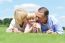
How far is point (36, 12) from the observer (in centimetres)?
700

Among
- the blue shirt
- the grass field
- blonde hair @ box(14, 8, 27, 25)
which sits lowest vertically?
the grass field

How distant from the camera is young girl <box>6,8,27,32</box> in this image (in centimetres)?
683

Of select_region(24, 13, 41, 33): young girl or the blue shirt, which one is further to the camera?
the blue shirt

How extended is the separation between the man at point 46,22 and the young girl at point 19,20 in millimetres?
445

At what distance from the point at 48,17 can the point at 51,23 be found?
21 centimetres

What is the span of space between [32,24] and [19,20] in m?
0.41

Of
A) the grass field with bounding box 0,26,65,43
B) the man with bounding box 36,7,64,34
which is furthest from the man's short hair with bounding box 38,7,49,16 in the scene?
the grass field with bounding box 0,26,65,43

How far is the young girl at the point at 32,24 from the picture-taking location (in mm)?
6836

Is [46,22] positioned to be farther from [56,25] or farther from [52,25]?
[56,25]

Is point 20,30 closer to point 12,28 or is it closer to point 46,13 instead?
point 12,28

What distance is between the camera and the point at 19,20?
688 cm

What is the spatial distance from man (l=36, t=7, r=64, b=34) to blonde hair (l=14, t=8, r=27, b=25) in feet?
1.37

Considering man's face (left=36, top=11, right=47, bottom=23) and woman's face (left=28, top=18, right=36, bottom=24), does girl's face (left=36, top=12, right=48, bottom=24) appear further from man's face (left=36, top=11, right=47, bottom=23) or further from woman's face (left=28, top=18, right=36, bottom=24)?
woman's face (left=28, top=18, right=36, bottom=24)

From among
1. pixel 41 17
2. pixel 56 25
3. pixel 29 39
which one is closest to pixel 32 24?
pixel 41 17
